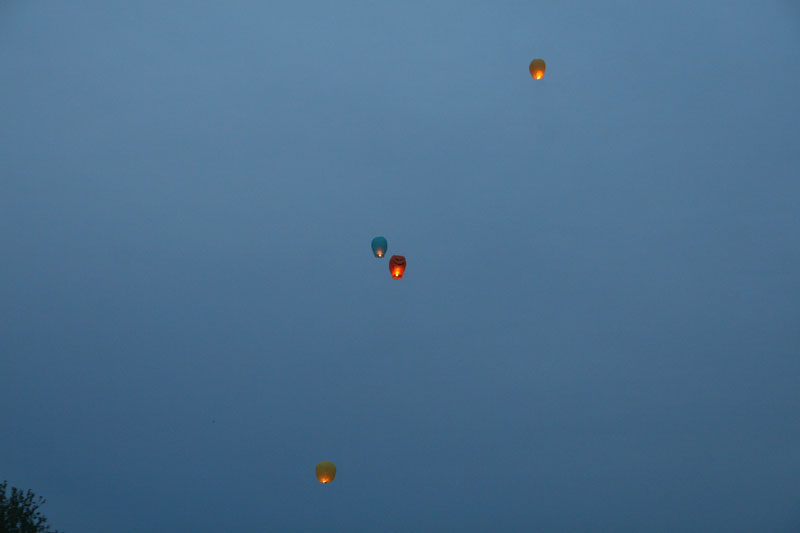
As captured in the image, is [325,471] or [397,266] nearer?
[325,471]

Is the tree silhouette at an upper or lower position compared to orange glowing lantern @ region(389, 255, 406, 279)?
lower

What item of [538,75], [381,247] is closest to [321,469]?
[381,247]

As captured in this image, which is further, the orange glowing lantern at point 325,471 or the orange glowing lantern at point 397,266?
the orange glowing lantern at point 397,266

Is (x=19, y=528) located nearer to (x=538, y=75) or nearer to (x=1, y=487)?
(x=1, y=487)

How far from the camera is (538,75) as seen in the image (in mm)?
20172

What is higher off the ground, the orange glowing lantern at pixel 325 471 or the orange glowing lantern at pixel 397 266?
the orange glowing lantern at pixel 397 266

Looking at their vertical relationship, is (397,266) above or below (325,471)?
above

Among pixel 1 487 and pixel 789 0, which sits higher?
pixel 789 0

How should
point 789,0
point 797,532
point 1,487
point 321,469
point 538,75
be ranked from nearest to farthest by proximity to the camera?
1. point 321,469
2. point 538,75
3. point 1,487
4. point 797,532
5. point 789,0

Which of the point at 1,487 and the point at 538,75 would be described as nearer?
the point at 538,75

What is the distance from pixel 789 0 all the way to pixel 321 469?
49.6m

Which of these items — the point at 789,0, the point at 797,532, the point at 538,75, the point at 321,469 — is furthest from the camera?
the point at 789,0

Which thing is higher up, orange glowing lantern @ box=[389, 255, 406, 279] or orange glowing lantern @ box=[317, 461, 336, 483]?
orange glowing lantern @ box=[389, 255, 406, 279]

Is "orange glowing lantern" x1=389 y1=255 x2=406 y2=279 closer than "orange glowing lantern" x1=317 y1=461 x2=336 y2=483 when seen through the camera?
No
